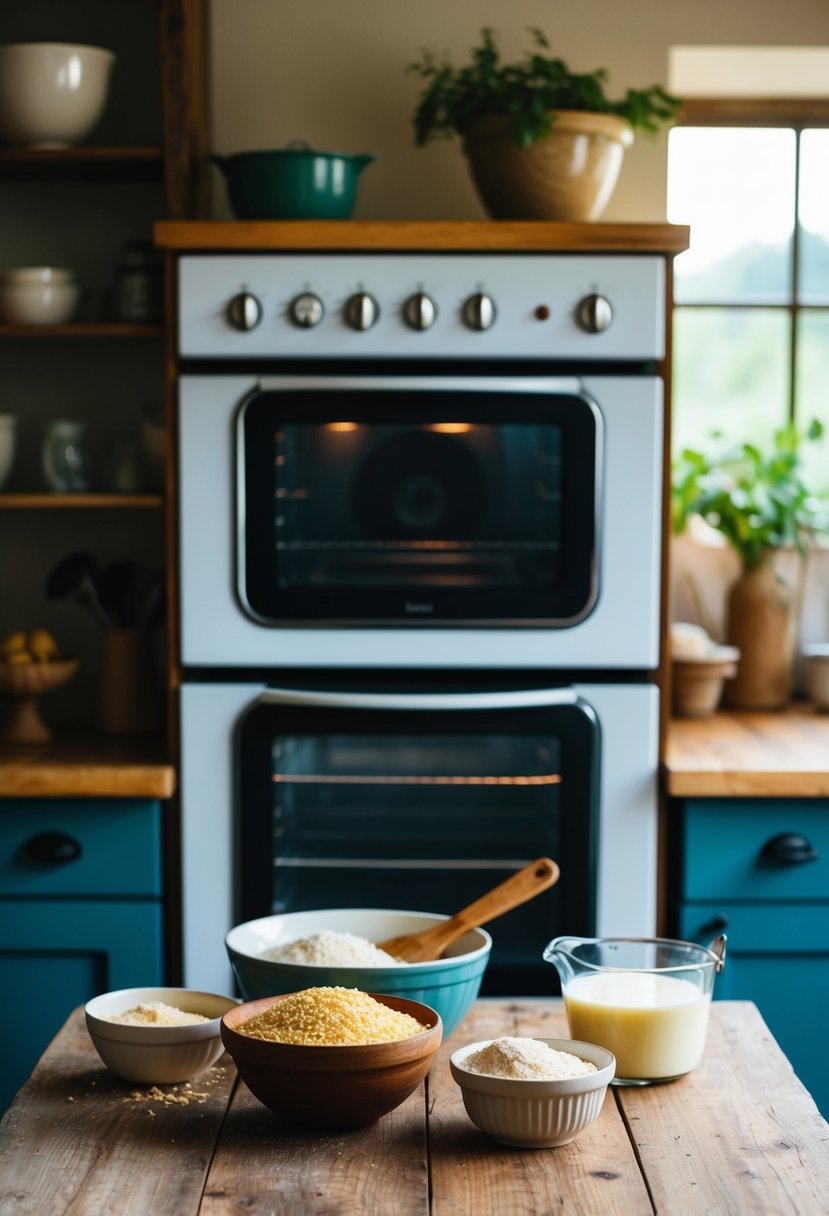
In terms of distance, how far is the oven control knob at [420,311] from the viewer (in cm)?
232

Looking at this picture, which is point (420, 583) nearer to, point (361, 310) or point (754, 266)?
point (361, 310)

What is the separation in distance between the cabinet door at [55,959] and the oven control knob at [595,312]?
125cm

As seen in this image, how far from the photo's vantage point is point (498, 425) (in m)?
2.39

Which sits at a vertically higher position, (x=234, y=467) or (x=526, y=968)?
(x=234, y=467)

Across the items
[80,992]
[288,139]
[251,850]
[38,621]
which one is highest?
[288,139]

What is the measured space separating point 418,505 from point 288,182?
598mm

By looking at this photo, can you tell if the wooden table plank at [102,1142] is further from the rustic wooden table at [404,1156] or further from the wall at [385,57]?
the wall at [385,57]

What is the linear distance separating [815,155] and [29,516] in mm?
1932

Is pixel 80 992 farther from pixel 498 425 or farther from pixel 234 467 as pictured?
pixel 498 425

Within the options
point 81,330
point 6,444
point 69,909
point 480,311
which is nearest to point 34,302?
point 81,330

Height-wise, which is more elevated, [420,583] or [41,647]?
[420,583]

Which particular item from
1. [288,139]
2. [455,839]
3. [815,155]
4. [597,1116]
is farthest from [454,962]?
[815,155]

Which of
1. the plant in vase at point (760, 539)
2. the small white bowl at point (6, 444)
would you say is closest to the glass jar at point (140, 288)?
the small white bowl at point (6, 444)

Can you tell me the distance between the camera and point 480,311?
233 cm
